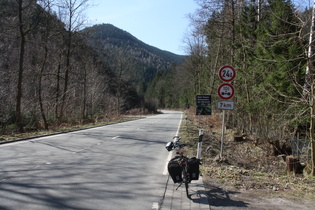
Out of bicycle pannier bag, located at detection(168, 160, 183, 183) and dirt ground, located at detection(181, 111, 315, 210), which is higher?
bicycle pannier bag, located at detection(168, 160, 183, 183)

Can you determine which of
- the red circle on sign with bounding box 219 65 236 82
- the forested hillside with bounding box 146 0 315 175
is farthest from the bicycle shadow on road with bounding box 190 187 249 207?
the forested hillside with bounding box 146 0 315 175

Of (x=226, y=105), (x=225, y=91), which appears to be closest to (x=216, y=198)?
(x=226, y=105)

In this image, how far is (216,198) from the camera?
4930 mm

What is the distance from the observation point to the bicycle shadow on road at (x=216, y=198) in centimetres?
462

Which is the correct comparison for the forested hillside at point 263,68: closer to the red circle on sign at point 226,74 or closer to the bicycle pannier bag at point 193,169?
the red circle on sign at point 226,74

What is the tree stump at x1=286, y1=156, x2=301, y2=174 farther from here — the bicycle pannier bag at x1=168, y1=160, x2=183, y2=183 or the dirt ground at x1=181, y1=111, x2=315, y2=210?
the bicycle pannier bag at x1=168, y1=160, x2=183, y2=183

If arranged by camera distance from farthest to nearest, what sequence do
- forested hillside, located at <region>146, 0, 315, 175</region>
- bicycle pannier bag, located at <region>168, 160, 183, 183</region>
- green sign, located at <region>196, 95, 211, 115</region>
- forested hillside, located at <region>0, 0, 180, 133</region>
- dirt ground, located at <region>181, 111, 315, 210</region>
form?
forested hillside, located at <region>0, 0, 180, 133</region> → green sign, located at <region>196, 95, 211, 115</region> → forested hillside, located at <region>146, 0, 315, 175</region> → bicycle pannier bag, located at <region>168, 160, 183, 183</region> → dirt ground, located at <region>181, 111, 315, 210</region>

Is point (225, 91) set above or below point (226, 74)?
below

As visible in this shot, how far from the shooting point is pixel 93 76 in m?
33.9

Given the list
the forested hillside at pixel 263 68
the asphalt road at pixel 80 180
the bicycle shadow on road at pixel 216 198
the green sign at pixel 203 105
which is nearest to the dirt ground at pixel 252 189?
the bicycle shadow on road at pixel 216 198

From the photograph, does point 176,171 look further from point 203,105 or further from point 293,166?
point 203,105

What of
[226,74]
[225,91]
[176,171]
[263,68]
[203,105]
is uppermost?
[263,68]

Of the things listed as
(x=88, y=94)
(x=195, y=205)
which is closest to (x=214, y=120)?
(x=88, y=94)

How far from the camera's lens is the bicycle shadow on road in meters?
4.62
